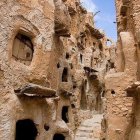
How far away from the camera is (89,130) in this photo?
937 inches

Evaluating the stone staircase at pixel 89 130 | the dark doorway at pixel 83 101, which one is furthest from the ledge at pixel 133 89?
the dark doorway at pixel 83 101

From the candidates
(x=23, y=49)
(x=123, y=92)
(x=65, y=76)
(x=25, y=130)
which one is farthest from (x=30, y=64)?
(x=65, y=76)

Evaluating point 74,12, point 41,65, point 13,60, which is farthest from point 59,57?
point 74,12

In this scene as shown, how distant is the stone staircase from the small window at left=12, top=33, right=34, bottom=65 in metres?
11.7

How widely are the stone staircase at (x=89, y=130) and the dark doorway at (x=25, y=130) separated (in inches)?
367

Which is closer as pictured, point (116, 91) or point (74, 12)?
point (116, 91)

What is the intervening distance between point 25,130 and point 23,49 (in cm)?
414

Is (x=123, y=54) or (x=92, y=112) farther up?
(x=123, y=54)

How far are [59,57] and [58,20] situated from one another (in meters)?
2.64

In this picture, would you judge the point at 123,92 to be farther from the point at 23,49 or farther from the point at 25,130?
the point at 25,130

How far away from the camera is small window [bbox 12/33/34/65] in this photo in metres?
12.0

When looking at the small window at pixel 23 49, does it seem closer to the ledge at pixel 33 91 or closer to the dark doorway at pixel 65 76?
the ledge at pixel 33 91

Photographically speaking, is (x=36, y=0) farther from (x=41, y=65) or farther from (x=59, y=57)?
(x=59, y=57)

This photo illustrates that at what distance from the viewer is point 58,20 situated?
14359mm
